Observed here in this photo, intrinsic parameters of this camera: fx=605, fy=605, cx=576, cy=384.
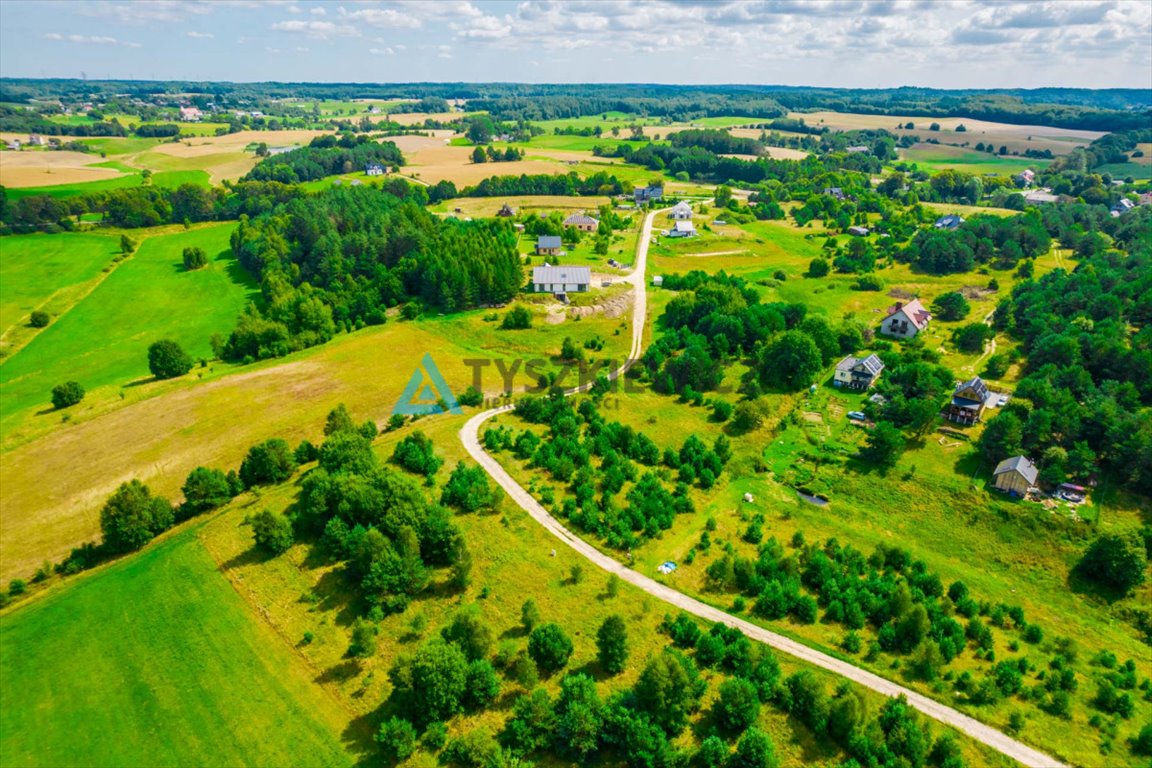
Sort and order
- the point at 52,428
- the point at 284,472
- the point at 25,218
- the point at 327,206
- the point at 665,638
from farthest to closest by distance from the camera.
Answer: the point at 25,218, the point at 327,206, the point at 52,428, the point at 284,472, the point at 665,638

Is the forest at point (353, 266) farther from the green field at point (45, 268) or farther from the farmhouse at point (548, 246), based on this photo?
the green field at point (45, 268)

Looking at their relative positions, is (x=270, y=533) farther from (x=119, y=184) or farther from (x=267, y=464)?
(x=119, y=184)

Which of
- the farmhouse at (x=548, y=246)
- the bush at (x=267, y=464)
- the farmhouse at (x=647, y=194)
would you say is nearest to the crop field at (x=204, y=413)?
the bush at (x=267, y=464)

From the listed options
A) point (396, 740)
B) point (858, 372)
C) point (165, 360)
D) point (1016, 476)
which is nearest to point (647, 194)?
point (858, 372)

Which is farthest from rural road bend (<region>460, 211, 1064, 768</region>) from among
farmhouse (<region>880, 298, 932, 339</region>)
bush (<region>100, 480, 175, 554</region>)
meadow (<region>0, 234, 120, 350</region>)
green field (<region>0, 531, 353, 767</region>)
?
meadow (<region>0, 234, 120, 350</region>)

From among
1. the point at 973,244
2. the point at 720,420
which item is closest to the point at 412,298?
the point at 720,420

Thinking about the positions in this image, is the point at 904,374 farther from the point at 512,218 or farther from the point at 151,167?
the point at 151,167
